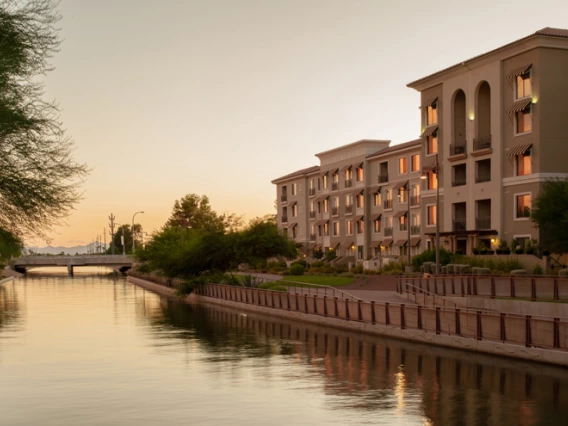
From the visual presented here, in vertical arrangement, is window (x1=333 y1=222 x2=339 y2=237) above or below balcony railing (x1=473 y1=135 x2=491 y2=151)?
below

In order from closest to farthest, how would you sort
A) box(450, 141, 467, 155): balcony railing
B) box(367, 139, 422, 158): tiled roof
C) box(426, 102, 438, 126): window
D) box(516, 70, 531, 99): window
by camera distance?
box(516, 70, 531, 99): window
box(450, 141, 467, 155): balcony railing
box(426, 102, 438, 126): window
box(367, 139, 422, 158): tiled roof

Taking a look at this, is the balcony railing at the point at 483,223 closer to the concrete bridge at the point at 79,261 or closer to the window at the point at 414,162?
the window at the point at 414,162

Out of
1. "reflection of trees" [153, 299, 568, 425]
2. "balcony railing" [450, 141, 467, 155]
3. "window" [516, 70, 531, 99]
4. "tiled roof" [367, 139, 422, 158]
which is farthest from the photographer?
"tiled roof" [367, 139, 422, 158]

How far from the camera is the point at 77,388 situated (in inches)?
874

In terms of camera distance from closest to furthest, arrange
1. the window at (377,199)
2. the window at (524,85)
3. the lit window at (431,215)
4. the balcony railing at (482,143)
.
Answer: the window at (524,85) → the balcony railing at (482,143) → the lit window at (431,215) → the window at (377,199)

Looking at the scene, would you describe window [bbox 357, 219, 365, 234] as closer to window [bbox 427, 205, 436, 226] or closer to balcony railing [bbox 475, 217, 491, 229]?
window [bbox 427, 205, 436, 226]

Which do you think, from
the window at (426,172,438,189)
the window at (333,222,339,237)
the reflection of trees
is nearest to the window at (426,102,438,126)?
the window at (426,172,438,189)

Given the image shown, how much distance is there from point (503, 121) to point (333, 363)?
38.5 meters

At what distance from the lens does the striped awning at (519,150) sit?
187 feet

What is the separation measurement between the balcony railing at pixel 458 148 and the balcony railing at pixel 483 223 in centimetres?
580

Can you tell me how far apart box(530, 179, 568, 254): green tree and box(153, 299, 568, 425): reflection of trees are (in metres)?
19.3

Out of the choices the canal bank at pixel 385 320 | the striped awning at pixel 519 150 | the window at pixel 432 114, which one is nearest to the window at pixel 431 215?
the window at pixel 432 114

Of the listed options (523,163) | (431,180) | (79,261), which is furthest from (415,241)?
(79,261)

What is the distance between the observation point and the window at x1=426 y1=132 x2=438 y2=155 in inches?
2719
